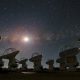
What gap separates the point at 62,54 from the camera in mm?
192625

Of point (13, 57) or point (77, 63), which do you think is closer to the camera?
point (13, 57)

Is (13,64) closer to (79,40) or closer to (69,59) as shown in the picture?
(69,59)

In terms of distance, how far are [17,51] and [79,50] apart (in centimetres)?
5348

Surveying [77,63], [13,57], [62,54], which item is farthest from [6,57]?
[77,63]

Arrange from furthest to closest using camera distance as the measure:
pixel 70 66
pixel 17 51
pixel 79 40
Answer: pixel 70 66
pixel 17 51
pixel 79 40

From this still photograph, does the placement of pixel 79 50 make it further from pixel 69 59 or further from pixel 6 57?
pixel 6 57

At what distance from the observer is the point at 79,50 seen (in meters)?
186

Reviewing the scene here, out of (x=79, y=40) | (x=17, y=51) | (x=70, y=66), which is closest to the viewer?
(x=79, y=40)

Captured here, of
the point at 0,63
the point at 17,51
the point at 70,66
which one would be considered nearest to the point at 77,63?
the point at 70,66

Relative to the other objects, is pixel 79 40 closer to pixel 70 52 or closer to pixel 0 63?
pixel 70 52

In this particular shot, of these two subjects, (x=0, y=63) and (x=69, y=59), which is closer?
(x=0, y=63)

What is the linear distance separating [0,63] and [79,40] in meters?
74.1

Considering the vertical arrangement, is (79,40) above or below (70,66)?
above

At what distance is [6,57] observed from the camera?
17738 cm
